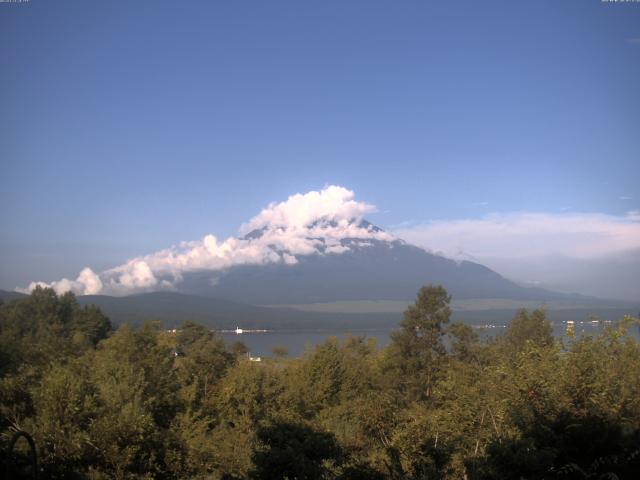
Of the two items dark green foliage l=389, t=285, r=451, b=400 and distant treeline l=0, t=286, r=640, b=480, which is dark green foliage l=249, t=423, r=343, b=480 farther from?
dark green foliage l=389, t=285, r=451, b=400

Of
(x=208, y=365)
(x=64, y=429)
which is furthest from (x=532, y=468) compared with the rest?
(x=208, y=365)

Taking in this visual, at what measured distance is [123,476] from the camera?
1454cm

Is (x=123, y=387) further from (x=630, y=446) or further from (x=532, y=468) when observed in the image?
(x=630, y=446)

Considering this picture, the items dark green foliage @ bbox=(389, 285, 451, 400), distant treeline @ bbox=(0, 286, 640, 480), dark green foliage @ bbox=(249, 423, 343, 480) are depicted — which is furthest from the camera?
dark green foliage @ bbox=(389, 285, 451, 400)

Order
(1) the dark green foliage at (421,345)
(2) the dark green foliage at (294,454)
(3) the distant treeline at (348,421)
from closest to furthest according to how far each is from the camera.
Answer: (3) the distant treeline at (348,421)
(2) the dark green foliage at (294,454)
(1) the dark green foliage at (421,345)

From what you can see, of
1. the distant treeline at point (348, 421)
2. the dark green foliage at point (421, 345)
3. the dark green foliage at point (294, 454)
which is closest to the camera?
the distant treeline at point (348, 421)

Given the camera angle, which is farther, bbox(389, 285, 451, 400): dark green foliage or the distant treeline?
bbox(389, 285, 451, 400): dark green foliage

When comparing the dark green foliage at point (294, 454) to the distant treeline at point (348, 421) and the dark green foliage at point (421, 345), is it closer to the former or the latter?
the distant treeline at point (348, 421)

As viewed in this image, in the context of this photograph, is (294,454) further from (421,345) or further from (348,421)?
(421,345)

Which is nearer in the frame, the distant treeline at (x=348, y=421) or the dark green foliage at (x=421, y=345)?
the distant treeline at (x=348, y=421)

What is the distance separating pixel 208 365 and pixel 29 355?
10630mm

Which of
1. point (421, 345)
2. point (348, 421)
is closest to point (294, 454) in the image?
point (348, 421)

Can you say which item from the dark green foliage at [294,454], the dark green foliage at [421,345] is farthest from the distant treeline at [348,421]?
the dark green foliage at [421,345]


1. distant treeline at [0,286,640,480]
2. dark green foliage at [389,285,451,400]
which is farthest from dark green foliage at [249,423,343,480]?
dark green foliage at [389,285,451,400]
